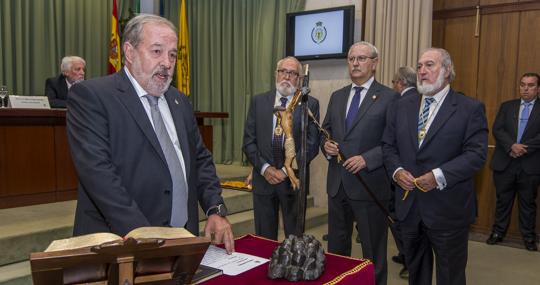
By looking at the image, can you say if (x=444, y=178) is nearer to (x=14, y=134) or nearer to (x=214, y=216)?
(x=214, y=216)

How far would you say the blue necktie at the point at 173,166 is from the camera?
1.66 meters

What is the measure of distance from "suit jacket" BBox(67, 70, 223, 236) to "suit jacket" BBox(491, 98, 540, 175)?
4.12 metres

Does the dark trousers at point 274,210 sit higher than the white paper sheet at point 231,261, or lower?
lower

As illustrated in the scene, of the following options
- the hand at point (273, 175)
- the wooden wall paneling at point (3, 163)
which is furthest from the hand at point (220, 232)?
Result: the wooden wall paneling at point (3, 163)

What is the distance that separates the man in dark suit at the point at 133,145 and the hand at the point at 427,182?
1191 mm

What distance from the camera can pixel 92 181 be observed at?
1.50 m

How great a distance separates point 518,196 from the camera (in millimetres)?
4781

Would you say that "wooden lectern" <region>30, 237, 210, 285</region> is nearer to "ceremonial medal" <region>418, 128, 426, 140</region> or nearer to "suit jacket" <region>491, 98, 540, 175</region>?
"ceremonial medal" <region>418, 128, 426, 140</region>

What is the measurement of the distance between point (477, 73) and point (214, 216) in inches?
173

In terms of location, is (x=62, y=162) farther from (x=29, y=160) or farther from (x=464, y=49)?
(x=464, y=49)

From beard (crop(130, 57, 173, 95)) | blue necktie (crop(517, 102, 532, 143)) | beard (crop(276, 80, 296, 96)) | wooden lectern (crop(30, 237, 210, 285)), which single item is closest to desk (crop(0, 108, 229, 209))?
beard (crop(276, 80, 296, 96))

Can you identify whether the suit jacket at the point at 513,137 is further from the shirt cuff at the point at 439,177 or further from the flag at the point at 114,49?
the flag at the point at 114,49

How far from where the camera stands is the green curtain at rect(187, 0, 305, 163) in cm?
663

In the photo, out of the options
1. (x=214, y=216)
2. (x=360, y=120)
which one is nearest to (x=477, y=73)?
(x=360, y=120)
